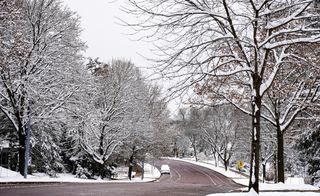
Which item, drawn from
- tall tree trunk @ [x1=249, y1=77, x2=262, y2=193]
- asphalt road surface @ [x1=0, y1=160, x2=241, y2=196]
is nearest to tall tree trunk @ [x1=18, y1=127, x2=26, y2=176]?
asphalt road surface @ [x1=0, y1=160, x2=241, y2=196]

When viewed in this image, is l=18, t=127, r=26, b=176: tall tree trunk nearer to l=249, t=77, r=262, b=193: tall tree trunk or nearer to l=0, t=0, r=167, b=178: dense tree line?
l=0, t=0, r=167, b=178: dense tree line

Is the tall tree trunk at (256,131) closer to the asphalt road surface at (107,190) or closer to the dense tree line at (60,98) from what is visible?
the dense tree line at (60,98)

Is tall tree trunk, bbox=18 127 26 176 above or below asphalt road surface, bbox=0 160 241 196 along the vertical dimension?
above

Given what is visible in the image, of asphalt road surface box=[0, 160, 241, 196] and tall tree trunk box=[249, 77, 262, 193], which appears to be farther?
asphalt road surface box=[0, 160, 241, 196]

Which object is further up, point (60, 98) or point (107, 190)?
point (60, 98)

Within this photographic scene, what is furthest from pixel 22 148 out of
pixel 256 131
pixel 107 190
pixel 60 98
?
pixel 256 131

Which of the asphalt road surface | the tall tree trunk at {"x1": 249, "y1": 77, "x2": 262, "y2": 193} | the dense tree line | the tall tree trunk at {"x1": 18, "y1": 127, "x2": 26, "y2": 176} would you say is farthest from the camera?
the tall tree trunk at {"x1": 18, "y1": 127, "x2": 26, "y2": 176}

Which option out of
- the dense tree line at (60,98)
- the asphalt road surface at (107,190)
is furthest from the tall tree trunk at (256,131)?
the asphalt road surface at (107,190)

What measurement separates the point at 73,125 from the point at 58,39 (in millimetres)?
7140

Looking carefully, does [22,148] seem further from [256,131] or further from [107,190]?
[256,131]

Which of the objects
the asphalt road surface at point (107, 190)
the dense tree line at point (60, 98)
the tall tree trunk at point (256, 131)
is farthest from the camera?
the dense tree line at point (60, 98)

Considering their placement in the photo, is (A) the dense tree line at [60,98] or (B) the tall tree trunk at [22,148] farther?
(B) the tall tree trunk at [22,148]

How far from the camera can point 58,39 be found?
2647 centimetres

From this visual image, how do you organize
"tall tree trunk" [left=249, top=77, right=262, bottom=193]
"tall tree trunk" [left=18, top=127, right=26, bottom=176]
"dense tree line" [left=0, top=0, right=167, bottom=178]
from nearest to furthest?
"tall tree trunk" [left=249, top=77, right=262, bottom=193], "dense tree line" [left=0, top=0, right=167, bottom=178], "tall tree trunk" [left=18, top=127, right=26, bottom=176]
